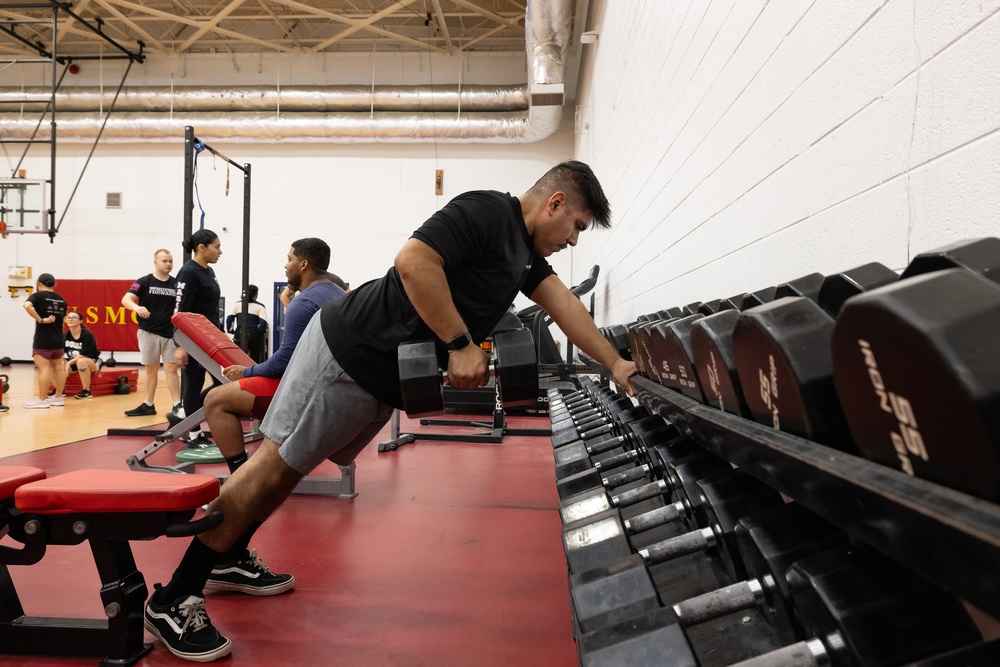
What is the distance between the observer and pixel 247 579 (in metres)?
2.10

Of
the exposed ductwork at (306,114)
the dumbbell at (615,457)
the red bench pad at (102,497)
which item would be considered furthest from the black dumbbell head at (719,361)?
the exposed ductwork at (306,114)

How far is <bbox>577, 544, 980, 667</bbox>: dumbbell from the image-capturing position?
1.73 feet

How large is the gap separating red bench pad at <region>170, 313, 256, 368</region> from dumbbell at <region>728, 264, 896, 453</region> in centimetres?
326

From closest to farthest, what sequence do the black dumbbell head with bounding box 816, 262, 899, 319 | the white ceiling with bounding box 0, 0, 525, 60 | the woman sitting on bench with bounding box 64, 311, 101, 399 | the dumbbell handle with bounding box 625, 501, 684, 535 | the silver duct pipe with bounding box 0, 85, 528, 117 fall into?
the black dumbbell head with bounding box 816, 262, 899, 319, the dumbbell handle with bounding box 625, 501, 684, 535, the woman sitting on bench with bounding box 64, 311, 101, 399, the white ceiling with bounding box 0, 0, 525, 60, the silver duct pipe with bounding box 0, 85, 528, 117

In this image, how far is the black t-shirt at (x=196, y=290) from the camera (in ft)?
14.3

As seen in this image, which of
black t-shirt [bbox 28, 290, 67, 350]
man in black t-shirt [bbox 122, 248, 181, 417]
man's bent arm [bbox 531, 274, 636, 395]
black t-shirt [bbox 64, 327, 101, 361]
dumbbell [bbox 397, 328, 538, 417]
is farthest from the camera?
A: black t-shirt [bbox 64, 327, 101, 361]

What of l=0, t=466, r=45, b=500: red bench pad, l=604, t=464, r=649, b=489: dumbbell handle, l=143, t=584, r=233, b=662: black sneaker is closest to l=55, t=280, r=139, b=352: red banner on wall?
l=0, t=466, r=45, b=500: red bench pad

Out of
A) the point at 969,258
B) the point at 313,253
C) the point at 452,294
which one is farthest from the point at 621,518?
the point at 313,253

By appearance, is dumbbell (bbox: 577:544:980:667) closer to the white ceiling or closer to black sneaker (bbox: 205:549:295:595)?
black sneaker (bbox: 205:549:295:595)

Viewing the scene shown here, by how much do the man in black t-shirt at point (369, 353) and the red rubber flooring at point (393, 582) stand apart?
7.8 inches

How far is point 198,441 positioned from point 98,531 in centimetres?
312

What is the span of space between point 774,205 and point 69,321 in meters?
8.88

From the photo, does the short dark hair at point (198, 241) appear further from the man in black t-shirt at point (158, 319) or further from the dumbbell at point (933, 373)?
the dumbbell at point (933, 373)

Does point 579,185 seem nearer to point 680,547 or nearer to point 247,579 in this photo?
point 680,547
